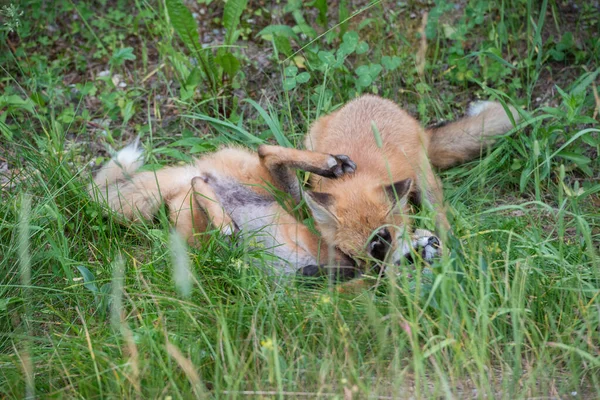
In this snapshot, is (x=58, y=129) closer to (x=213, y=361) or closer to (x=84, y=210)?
(x=84, y=210)

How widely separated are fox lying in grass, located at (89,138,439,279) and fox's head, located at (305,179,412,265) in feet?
0.51

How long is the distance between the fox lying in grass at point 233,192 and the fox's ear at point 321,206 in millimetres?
199

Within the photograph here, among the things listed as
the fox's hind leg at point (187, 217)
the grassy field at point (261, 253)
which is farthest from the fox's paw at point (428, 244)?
the fox's hind leg at point (187, 217)

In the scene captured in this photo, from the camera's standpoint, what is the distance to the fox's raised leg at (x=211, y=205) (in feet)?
15.7

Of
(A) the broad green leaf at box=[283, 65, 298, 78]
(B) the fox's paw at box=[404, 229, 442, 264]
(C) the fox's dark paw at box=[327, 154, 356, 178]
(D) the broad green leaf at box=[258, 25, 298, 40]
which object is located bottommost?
(B) the fox's paw at box=[404, 229, 442, 264]

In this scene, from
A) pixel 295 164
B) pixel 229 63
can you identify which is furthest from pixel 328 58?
pixel 295 164

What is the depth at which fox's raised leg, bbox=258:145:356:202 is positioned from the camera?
486cm

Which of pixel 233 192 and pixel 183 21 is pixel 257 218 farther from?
pixel 183 21

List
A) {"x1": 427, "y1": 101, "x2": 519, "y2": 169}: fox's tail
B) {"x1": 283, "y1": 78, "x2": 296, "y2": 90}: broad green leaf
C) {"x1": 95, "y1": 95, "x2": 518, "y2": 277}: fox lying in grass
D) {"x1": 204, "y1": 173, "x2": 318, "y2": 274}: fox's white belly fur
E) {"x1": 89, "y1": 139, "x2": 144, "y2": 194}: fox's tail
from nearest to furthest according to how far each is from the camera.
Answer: {"x1": 95, "y1": 95, "x2": 518, "y2": 277}: fox lying in grass
{"x1": 204, "y1": 173, "x2": 318, "y2": 274}: fox's white belly fur
{"x1": 427, "y1": 101, "x2": 519, "y2": 169}: fox's tail
{"x1": 89, "y1": 139, "x2": 144, "y2": 194}: fox's tail
{"x1": 283, "y1": 78, "x2": 296, "y2": 90}: broad green leaf

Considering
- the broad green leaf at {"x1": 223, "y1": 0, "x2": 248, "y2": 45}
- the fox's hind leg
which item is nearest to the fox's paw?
the fox's hind leg

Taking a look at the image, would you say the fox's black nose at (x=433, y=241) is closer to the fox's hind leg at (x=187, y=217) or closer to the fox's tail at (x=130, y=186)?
the fox's hind leg at (x=187, y=217)

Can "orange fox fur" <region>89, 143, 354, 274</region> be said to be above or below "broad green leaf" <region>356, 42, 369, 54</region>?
below

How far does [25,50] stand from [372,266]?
451 centimetres

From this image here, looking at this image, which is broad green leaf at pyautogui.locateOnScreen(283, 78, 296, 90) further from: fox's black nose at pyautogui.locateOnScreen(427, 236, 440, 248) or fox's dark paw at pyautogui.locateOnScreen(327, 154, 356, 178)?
fox's black nose at pyautogui.locateOnScreen(427, 236, 440, 248)
